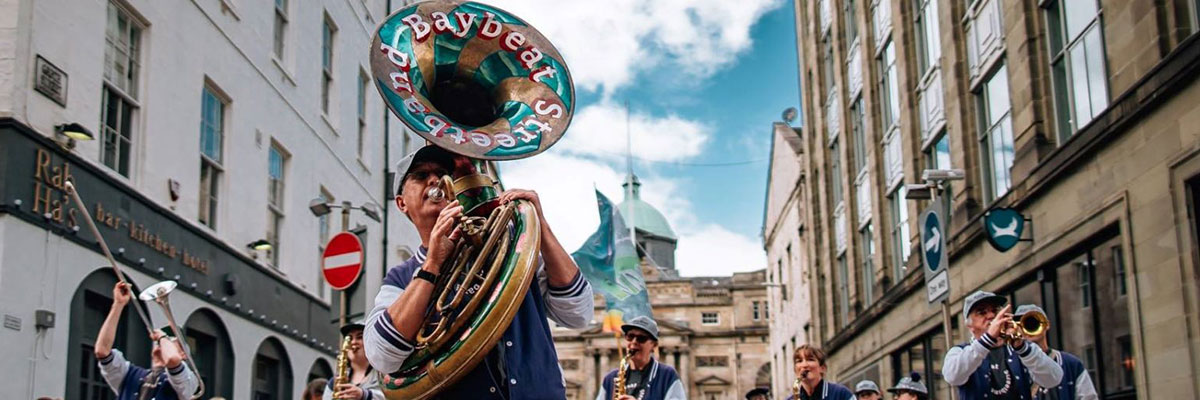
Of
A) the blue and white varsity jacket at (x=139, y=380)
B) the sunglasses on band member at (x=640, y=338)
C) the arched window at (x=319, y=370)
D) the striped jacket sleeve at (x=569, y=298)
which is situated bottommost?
the striped jacket sleeve at (x=569, y=298)

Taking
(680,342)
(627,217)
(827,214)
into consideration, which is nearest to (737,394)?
(680,342)

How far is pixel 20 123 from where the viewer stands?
1140cm

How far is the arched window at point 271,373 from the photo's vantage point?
19797mm

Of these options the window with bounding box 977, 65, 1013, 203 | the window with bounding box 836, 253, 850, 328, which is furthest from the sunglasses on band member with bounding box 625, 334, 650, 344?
the window with bounding box 836, 253, 850, 328

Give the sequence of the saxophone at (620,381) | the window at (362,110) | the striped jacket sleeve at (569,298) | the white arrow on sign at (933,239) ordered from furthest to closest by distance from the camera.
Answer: the window at (362,110)
the white arrow on sign at (933,239)
the saxophone at (620,381)
the striped jacket sleeve at (569,298)

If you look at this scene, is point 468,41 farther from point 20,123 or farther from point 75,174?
point 75,174

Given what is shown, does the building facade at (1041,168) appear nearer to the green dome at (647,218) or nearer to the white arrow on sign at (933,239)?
the white arrow on sign at (933,239)

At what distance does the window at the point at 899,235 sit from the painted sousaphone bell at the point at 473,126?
76.1 feet

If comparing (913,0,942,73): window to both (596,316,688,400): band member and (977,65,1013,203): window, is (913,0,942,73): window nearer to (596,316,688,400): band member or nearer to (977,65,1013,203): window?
(977,65,1013,203): window

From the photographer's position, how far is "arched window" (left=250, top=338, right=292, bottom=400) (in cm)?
1980

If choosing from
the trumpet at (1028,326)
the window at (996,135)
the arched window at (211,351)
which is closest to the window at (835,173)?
the window at (996,135)

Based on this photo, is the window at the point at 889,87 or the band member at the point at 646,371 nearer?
the band member at the point at 646,371

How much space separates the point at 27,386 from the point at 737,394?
85.5 metres

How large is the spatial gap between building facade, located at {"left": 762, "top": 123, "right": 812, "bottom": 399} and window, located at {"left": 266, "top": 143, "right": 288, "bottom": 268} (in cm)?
2493
